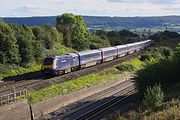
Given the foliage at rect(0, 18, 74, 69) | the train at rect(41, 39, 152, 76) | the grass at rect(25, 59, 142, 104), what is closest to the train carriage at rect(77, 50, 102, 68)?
the train at rect(41, 39, 152, 76)

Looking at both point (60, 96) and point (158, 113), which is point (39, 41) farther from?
point (158, 113)

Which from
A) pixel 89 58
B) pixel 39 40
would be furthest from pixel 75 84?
pixel 39 40

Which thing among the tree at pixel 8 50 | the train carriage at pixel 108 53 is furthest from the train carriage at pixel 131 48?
the tree at pixel 8 50

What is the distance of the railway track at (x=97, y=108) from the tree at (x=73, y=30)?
37.6m

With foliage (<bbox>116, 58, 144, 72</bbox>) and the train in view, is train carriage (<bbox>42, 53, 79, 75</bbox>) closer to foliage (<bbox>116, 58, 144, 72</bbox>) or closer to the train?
the train

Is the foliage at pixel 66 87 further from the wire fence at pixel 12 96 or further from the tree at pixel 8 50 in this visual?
the tree at pixel 8 50

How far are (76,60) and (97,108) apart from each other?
51.3ft

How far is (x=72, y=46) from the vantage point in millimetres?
86188

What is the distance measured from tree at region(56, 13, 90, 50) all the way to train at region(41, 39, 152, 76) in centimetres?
993

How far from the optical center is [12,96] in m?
34.2

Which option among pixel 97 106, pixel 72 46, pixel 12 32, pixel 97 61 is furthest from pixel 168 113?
pixel 72 46

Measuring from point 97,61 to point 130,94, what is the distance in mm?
16969

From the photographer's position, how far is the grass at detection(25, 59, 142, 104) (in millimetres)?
37441

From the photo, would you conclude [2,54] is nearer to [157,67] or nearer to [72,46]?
[157,67]
